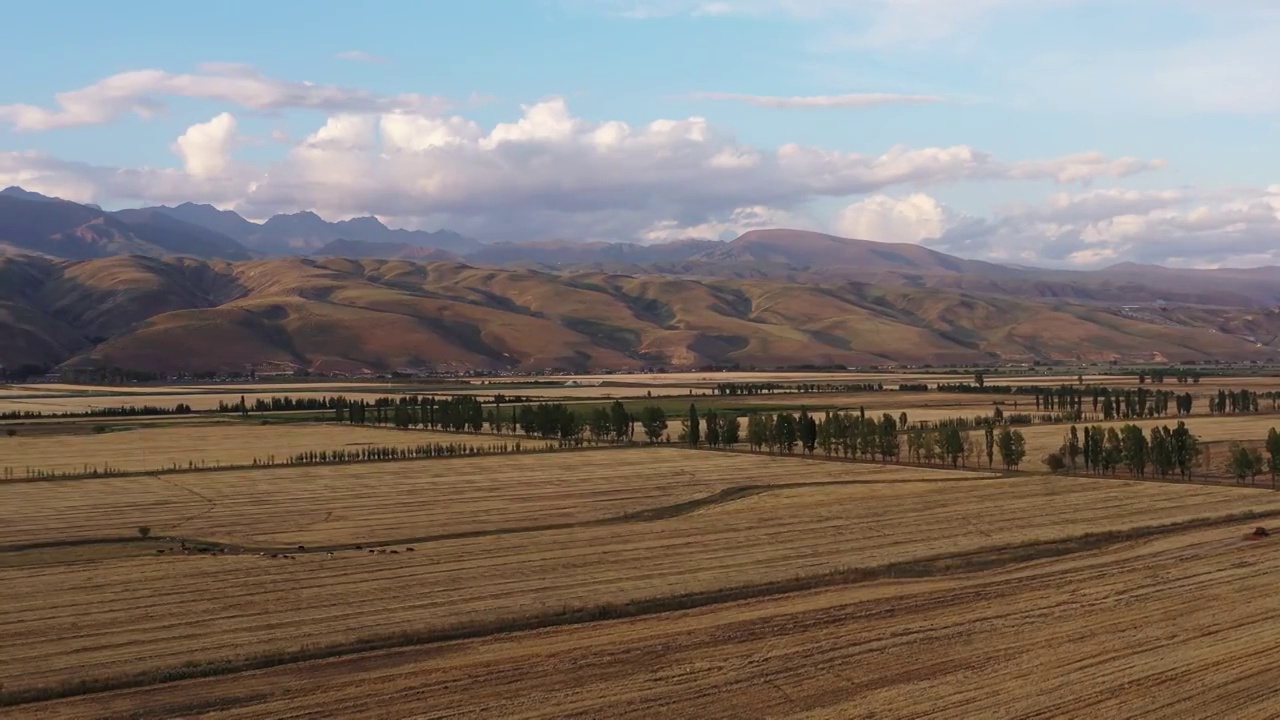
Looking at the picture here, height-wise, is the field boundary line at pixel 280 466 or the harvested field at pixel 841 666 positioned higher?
the harvested field at pixel 841 666

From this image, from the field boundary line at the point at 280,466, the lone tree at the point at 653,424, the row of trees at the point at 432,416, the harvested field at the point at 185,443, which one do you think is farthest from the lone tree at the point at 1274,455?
the row of trees at the point at 432,416

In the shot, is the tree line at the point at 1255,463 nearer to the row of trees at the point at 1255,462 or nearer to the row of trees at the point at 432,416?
the row of trees at the point at 1255,462

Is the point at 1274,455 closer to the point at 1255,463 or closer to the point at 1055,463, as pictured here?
the point at 1255,463

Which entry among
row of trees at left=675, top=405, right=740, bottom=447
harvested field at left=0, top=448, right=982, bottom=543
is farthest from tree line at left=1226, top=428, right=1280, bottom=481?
row of trees at left=675, top=405, right=740, bottom=447

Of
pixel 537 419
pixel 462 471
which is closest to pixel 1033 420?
pixel 537 419

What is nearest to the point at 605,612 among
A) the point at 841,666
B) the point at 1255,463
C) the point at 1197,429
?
the point at 841,666

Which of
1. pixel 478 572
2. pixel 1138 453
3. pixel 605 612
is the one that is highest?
pixel 605 612
